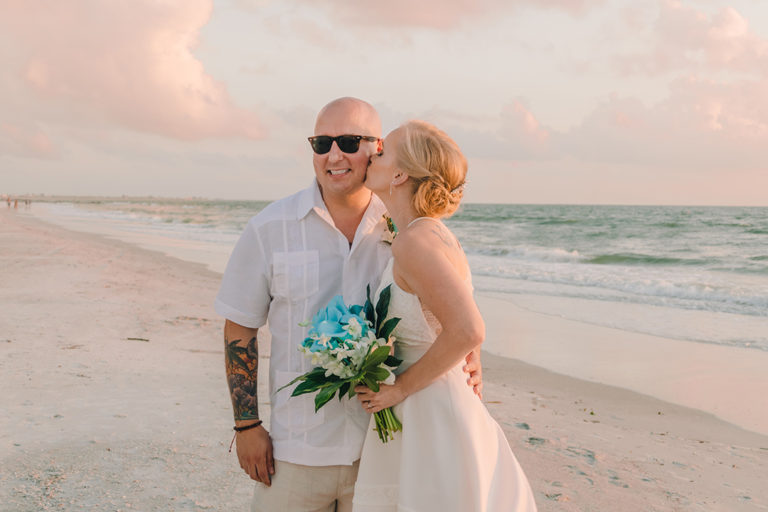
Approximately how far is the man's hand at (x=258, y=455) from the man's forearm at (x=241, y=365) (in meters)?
0.10

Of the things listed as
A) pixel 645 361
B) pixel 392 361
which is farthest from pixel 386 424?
pixel 645 361

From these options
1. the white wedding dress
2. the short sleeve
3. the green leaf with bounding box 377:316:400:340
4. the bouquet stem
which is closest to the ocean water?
the white wedding dress

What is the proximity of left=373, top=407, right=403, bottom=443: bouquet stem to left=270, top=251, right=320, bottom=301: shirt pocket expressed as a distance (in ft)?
1.88

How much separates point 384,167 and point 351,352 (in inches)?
31.0

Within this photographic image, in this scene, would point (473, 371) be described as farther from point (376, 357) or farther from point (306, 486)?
point (306, 486)

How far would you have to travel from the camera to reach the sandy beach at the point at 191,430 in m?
4.54

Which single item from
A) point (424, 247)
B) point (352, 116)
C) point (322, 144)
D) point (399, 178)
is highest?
point (352, 116)

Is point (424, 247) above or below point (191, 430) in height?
above

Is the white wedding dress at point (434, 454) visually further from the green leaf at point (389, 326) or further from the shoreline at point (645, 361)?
the shoreline at point (645, 361)

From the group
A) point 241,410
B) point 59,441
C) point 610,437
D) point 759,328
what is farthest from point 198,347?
point 759,328

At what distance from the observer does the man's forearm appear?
2.76m

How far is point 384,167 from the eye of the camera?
2.58 m

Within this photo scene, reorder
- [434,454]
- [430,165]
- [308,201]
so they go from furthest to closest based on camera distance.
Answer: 1. [308,201]
2. [430,165]
3. [434,454]

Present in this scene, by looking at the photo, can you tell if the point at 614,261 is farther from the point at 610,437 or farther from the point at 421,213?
the point at 421,213
